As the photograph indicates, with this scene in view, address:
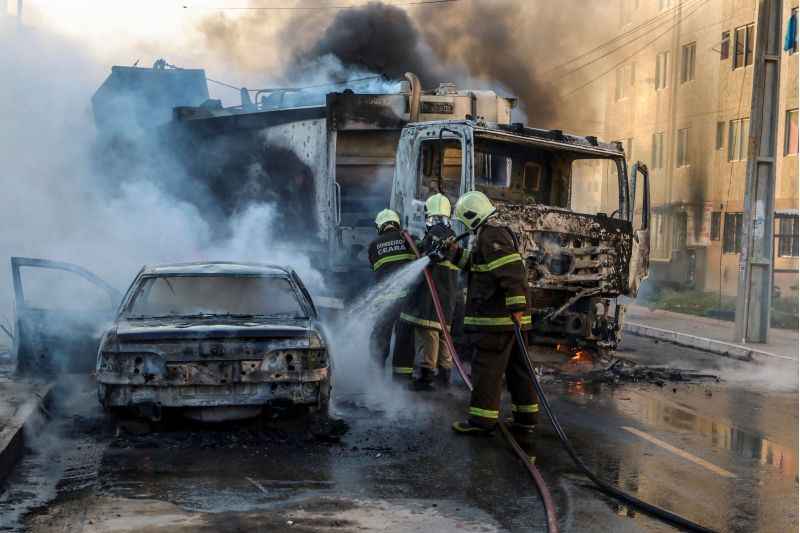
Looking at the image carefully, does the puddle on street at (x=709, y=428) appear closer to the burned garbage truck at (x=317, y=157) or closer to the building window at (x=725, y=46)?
the burned garbage truck at (x=317, y=157)

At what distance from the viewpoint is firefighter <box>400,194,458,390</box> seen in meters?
9.57

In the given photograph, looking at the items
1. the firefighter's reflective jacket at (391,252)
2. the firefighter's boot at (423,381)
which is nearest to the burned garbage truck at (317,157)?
the firefighter's reflective jacket at (391,252)

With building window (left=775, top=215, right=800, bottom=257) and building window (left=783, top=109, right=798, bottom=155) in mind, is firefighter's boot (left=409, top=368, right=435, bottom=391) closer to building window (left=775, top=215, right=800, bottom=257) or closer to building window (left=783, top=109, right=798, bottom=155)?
building window (left=775, top=215, right=800, bottom=257)

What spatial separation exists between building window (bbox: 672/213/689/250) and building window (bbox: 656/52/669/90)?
477 centimetres

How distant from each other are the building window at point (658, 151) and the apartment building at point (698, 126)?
0.17 ft

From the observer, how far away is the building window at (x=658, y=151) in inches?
1348

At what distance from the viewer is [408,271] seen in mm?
9648

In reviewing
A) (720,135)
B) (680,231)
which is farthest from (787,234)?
(680,231)

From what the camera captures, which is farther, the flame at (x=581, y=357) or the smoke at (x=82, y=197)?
the smoke at (x=82, y=197)

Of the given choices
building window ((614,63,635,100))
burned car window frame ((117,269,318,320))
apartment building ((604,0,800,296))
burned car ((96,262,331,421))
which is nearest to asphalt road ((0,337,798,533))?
burned car ((96,262,331,421))

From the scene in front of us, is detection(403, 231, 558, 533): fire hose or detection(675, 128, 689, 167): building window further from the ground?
detection(675, 128, 689, 167): building window

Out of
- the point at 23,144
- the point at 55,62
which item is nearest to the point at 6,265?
the point at 23,144

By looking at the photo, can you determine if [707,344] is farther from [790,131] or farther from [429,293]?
[790,131]

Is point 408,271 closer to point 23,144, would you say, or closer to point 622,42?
point 23,144
